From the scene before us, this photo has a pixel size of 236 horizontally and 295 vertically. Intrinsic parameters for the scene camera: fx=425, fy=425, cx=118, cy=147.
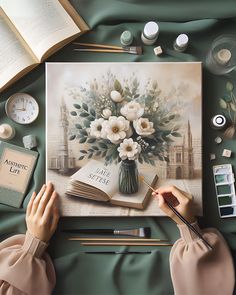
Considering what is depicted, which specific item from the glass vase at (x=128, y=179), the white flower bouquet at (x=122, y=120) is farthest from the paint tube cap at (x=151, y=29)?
the glass vase at (x=128, y=179)

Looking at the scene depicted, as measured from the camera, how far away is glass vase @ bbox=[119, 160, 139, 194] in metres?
1.11

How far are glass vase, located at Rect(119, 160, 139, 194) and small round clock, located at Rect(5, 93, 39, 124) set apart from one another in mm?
276

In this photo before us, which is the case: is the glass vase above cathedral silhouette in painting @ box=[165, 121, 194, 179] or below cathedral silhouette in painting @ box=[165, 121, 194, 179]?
below

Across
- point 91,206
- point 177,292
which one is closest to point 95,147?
point 91,206

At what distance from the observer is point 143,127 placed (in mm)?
1111

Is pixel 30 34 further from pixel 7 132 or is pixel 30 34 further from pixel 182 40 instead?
pixel 182 40

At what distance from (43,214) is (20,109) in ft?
0.94

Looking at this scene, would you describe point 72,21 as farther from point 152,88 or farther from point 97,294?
point 97,294

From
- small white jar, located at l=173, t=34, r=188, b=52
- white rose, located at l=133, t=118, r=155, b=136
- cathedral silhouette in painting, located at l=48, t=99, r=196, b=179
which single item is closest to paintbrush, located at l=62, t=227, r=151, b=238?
cathedral silhouette in painting, located at l=48, t=99, r=196, b=179

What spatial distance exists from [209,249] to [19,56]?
70 centimetres

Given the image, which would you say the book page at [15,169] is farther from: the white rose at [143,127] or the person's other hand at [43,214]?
the white rose at [143,127]

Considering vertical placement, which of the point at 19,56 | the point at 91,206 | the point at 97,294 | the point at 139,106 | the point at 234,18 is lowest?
the point at 97,294

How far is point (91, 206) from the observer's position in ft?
3.64

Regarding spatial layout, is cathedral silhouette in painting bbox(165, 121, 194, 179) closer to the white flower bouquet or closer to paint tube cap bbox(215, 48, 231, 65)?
the white flower bouquet
